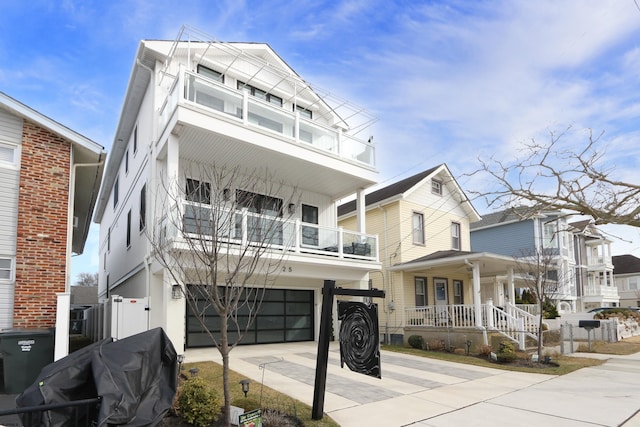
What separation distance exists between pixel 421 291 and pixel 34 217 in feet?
51.4

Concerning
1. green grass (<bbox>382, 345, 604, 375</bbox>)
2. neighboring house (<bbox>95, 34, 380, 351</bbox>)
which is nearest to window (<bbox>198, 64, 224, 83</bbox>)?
neighboring house (<bbox>95, 34, 380, 351</bbox>)

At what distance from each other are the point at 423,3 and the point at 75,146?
9592mm

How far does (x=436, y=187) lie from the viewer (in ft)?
75.7

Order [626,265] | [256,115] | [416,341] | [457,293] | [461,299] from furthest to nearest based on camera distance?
[626,265] → [461,299] → [457,293] → [416,341] → [256,115]

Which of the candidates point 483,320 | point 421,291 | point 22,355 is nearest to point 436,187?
point 421,291

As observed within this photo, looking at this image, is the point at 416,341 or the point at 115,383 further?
the point at 416,341

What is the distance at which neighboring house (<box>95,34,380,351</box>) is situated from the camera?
12969 millimetres

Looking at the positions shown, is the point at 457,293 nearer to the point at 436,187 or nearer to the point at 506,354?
the point at 436,187

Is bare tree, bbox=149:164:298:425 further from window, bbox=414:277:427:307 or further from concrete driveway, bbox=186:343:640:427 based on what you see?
window, bbox=414:277:427:307

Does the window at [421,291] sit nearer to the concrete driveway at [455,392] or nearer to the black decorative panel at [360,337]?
the concrete driveway at [455,392]

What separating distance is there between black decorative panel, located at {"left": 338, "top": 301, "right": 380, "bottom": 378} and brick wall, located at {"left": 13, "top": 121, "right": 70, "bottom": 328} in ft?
23.7

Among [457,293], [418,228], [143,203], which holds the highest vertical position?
[143,203]

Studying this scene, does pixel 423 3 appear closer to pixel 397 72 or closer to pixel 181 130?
pixel 397 72

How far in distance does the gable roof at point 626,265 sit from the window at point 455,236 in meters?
39.4
